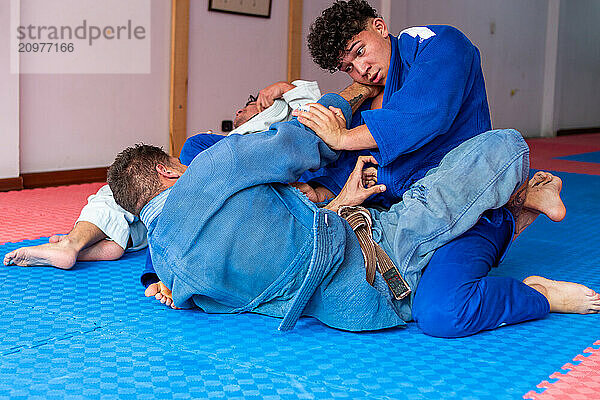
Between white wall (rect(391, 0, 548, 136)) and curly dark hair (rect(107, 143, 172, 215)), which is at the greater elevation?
white wall (rect(391, 0, 548, 136))

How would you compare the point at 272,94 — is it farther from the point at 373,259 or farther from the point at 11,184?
the point at 11,184

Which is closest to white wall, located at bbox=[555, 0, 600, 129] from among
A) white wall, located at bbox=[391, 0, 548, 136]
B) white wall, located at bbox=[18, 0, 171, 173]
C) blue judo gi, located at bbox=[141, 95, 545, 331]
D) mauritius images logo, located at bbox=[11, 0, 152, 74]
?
white wall, located at bbox=[391, 0, 548, 136]

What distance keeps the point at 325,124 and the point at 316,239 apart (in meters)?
0.46

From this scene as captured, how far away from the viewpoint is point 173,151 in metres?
5.53

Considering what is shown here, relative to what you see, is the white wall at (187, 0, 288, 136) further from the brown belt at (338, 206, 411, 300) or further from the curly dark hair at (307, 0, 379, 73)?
the brown belt at (338, 206, 411, 300)

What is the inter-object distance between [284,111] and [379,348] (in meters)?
1.19

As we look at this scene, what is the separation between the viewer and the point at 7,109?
4.43 meters

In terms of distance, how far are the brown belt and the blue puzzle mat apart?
0.41ft

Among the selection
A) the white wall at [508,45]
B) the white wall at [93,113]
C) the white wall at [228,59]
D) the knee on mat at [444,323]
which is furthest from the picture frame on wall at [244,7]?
the knee on mat at [444,323]

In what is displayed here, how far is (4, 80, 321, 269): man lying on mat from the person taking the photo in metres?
2.51

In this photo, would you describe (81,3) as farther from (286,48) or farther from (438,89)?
(438,89)

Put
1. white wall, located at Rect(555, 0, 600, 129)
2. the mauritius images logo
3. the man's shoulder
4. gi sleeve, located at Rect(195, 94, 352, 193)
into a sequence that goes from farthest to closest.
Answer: white wall, located at Rect(555, 0, 600, 129) → the mauritius images logo → the man's shoulder → gi sleeve, located at Rect(195, 94, 352, 193)

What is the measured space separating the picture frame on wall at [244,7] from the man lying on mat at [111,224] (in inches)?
127

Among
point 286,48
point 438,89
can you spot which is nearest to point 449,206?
point 438,89
